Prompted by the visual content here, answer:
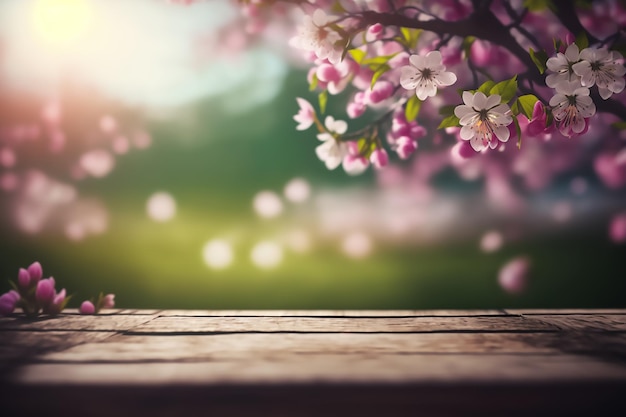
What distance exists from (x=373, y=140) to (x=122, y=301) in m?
1.11

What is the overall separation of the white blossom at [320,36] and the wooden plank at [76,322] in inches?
31.4

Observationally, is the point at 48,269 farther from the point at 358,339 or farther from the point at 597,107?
Answer: the point at 597,107

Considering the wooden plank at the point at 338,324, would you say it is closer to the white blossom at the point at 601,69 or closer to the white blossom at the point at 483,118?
the white blossom at the point at 483,118

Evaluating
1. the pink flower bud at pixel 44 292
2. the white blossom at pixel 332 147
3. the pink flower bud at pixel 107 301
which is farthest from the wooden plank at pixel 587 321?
the pink flower bud at pixel 44 292

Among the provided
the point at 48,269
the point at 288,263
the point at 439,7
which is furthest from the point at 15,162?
the point at 439,7

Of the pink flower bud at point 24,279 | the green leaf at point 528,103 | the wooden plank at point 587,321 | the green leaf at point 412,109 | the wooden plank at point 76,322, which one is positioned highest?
the green leaf at point 412,109

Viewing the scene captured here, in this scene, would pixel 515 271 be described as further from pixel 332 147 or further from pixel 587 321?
pixel 332 147

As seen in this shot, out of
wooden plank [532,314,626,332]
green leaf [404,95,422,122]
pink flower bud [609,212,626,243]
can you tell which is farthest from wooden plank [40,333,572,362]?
pink flower bud [609,212,626,243]

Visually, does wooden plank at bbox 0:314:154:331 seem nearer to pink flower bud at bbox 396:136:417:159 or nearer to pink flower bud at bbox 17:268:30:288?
pink flower bud at bbox 17:268:30:288

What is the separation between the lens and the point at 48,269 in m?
1.84

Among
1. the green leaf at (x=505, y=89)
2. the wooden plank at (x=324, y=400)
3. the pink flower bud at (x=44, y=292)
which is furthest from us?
the pink flower bud at (x=44, y=292)

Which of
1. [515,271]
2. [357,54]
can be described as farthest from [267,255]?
[515,271]

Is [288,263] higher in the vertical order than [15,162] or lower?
lower

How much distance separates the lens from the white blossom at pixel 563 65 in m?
1.08
